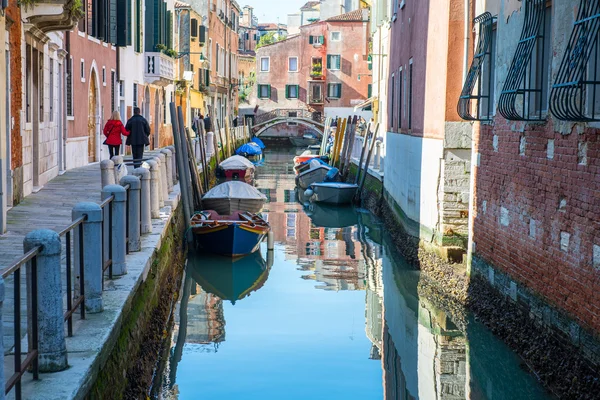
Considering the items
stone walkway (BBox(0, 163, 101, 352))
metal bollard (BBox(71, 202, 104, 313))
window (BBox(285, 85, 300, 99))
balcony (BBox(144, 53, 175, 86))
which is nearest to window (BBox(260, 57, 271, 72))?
window (BBox(285, 85, 300, 99))

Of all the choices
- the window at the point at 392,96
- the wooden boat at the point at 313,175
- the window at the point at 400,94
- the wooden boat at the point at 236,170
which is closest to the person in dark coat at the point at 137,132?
the window at the point at 400,94

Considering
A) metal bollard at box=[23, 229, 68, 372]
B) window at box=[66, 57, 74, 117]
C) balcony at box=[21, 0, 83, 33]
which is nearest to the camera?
metal bollard at box=[23, 229, 68, 372]

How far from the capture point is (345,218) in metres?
19.9

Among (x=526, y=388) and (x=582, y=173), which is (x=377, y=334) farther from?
(x=582, y=173)

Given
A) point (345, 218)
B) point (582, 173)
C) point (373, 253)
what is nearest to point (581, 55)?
point (582, 173)

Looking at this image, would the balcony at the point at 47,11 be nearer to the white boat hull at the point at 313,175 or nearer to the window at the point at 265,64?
the white boat hull at the point at 313,175

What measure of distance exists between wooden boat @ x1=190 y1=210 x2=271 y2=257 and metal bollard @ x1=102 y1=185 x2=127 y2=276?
6.34 m

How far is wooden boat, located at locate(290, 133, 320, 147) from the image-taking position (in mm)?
56000

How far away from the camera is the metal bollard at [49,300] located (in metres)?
4.08

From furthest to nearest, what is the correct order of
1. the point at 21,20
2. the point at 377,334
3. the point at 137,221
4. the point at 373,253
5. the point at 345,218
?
the point at 345,218 → the point at 373,253 → the point at 21,20 → the point at 377,334 → the point at 137,221

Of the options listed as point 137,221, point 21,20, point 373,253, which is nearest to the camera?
point 137,221

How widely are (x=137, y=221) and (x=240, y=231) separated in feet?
17.0

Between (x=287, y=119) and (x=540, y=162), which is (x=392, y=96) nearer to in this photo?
(x=540, y=162)

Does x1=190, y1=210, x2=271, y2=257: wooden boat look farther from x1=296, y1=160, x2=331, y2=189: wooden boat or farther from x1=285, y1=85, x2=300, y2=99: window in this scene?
x1=285, y1=85, x2=300, y2=99: window
